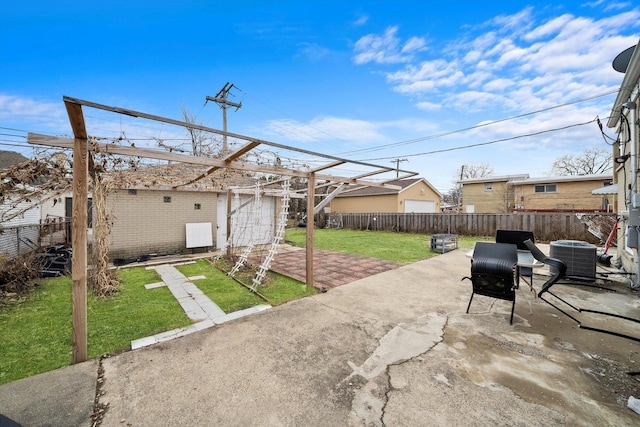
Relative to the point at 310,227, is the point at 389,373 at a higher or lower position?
lower

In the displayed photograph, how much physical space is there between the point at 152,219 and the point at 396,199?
16.6m

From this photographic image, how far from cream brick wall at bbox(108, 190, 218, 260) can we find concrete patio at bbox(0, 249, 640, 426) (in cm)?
667

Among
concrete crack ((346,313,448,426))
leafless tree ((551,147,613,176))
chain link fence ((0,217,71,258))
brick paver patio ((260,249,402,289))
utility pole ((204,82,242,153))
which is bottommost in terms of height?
concrete crack ((346,313,448,426))

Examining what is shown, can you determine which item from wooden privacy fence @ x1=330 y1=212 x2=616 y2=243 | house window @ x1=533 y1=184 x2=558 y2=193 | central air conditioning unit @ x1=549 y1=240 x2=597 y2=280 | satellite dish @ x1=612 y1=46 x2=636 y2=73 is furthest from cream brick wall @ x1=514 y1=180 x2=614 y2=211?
satellite dish @ x1=612 y1=46 x2=636 y2=73

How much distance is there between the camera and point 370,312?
4070 millimetres

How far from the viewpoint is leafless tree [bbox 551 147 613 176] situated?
25.6 meters

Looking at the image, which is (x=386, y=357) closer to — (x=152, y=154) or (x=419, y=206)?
(x=152, y=154)

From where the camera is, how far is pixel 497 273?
373 centimetres

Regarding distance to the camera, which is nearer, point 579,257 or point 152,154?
point 152,154

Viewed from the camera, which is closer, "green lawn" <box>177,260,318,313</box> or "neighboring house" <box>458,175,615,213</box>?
"green lawn" <box>177,260,318,313</box>

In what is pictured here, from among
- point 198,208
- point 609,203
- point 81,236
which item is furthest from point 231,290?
point 609,203


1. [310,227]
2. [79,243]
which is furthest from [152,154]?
[310,227]

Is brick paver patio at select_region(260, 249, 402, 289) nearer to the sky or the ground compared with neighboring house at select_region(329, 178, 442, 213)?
nearer to the ground

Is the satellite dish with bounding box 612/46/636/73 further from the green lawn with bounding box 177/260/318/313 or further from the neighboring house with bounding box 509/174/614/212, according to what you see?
the neighboring house with bounding box 509/174/614/212
